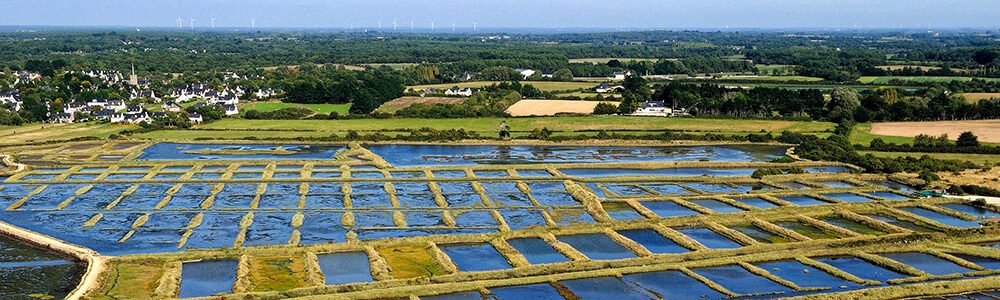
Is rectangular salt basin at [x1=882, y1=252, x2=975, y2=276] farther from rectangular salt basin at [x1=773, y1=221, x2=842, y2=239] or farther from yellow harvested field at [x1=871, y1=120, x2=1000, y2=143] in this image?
yellow harvested field at [x1=871, y1=120, x2=1000, y2=143]

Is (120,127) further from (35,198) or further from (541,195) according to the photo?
(541,195)

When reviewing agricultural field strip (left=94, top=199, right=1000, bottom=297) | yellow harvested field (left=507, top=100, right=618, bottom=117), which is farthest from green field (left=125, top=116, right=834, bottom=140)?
agricultural field strip (left=94, top=199, right=1000, bottom=297)

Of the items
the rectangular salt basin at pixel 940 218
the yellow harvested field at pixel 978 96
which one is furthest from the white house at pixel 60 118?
the yellow harvested field at pixel 978 96

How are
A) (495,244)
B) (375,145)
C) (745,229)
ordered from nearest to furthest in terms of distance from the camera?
1. (495,244)
2. (745,229)
3. (375,145)

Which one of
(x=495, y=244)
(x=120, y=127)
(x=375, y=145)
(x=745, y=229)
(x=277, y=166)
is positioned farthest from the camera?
(x=120, y=127)

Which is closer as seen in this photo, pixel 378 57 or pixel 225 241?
pixel 225 241

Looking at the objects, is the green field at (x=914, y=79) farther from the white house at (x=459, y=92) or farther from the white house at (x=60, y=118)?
the white house at (x=60, y=118)

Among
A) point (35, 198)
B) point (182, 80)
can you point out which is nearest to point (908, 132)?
point (35, 198)
